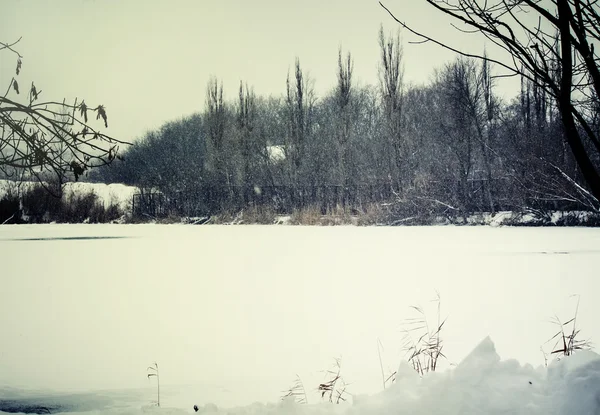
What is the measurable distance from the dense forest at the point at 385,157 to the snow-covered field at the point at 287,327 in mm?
6444

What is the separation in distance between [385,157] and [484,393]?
556 inches

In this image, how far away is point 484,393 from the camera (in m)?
1.53

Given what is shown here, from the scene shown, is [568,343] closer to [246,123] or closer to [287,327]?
[287,327]

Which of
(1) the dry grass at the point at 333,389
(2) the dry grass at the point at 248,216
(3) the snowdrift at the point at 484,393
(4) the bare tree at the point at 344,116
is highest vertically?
(4) the bare tree at the point at 344,116

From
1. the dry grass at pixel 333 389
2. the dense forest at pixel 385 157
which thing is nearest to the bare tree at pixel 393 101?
the dense forest at pixel 385 157

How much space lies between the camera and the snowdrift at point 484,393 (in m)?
1.44

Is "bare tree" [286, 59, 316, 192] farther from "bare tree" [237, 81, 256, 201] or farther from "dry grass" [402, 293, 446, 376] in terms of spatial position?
"dry grass" [402, 293, 446, 376]

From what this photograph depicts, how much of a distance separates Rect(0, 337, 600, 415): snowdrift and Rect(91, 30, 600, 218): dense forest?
9.64 meters

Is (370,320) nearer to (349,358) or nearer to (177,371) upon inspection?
(349,358)

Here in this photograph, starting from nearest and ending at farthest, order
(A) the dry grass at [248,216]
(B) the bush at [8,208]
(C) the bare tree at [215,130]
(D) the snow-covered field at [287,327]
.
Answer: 1. (D) the snow-covered field at [287,327]
2. (B) the bush at [8,208]
3. (A) the dry grass at [248,216]
4. (C) the bare tree at [215,130]

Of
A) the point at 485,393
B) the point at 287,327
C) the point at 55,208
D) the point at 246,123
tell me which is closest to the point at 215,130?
the point at 246,123

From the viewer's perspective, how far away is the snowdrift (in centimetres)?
144

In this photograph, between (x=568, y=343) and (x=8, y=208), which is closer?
(x=568, y=343)

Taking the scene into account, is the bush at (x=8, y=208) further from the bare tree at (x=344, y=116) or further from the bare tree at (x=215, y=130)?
the bare tree at (x=344, y=116)
